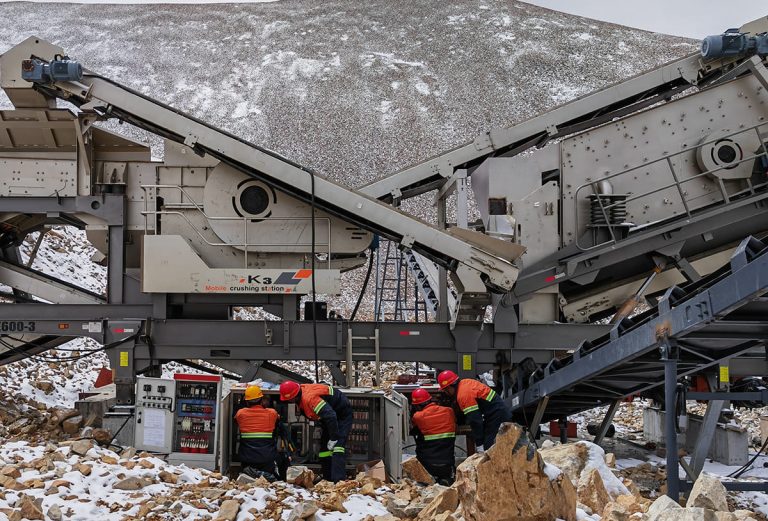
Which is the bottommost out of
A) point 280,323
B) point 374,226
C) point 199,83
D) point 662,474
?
point 662,474

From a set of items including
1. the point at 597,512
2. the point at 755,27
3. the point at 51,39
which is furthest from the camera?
the point at 51,39

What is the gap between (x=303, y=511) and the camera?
17.4 ft

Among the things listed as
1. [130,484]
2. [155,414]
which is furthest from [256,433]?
[130,484]

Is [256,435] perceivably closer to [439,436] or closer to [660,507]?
[439,436]

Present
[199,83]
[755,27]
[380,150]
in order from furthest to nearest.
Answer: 1. [199,83]
2. [380,150]
3. [755,27]

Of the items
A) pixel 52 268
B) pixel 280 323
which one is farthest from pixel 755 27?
pixel 52 268

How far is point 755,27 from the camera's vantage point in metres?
10.0

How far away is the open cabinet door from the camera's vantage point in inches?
313

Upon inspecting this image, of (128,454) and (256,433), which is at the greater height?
(256,433)

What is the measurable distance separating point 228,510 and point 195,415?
263cm

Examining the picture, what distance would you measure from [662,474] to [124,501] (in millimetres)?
6241

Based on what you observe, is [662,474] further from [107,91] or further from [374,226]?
[107,91]

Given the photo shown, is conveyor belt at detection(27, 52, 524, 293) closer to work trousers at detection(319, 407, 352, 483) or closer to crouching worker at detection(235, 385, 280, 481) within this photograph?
work trousers at detection(319, 407, 352, 483)

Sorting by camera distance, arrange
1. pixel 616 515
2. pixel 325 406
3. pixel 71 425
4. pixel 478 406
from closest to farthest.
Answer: pixel 616 515, pixel 325 406, pixel 478 406, pixel 71 425
